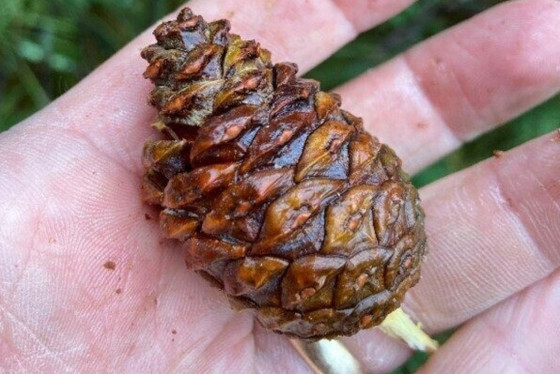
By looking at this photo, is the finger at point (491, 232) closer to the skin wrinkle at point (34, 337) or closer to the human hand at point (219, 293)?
the human hand at point (219, 293)

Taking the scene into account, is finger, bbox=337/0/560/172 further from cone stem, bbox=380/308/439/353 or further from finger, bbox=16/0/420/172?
cone stem, bbox=380/308/439/353

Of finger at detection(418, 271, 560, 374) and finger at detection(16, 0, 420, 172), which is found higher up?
finger at detection(16, 0, 420, 172)

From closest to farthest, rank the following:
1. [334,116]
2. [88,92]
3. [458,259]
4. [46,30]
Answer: [334,116] < [88,92] < [458,259] < [46,30]

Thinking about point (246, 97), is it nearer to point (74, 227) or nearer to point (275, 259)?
point (275, 259)

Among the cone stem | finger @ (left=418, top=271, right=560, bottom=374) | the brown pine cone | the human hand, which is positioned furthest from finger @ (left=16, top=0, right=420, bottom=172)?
finger @ (left=418, top=271, right=560, bottom=374)

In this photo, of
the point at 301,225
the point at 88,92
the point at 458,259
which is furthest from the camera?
the point at 458,259

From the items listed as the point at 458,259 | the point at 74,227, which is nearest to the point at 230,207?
the point at 74,227
